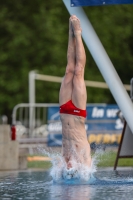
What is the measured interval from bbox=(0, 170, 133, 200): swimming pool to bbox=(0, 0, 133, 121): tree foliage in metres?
23.8

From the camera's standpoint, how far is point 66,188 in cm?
997

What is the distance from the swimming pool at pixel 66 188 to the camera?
29.4 feet

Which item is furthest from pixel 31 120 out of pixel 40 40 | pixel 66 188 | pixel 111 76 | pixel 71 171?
pixel 40 40

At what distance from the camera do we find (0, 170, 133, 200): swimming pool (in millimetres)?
8953

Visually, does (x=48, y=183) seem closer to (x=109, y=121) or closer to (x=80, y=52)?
(x=80, y=52)

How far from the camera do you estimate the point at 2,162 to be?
1556 cm

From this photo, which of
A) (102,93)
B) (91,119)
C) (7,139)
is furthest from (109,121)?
(102,93)

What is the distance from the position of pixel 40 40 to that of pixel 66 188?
26668 millimetres

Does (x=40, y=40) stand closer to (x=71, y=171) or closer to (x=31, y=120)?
(x=31, y=120)

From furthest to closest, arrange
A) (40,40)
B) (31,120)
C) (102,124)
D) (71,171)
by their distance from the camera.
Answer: (40,40) < (102,124) < (31,120) < (71,171)

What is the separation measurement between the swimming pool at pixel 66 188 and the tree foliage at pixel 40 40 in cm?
2384

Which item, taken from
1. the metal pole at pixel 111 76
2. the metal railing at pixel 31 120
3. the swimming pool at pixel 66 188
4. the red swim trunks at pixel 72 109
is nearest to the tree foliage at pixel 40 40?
the metal railing at pixel 31 120

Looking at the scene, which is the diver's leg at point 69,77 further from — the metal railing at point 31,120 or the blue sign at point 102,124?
the blue sign at point 102,124

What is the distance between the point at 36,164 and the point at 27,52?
19.9m
